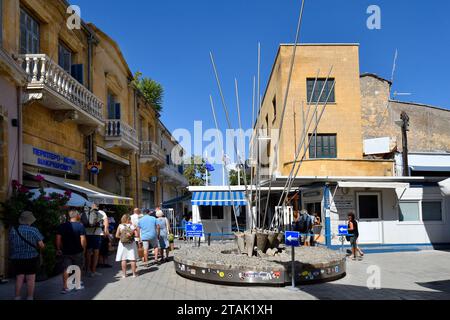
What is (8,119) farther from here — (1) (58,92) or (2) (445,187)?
(2) (445,187)

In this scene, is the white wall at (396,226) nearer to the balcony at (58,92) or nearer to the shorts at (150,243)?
the shorts at (150,243)

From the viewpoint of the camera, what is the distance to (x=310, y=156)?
908 inches

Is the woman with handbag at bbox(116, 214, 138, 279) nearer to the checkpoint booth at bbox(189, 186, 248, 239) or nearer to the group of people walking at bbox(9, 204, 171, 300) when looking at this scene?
the group of people walking at bbox(9, 204, 171, 300)

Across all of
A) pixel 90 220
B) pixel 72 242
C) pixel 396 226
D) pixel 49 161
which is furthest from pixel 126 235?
pixel 396 226

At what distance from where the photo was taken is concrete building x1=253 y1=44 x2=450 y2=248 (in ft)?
57.8

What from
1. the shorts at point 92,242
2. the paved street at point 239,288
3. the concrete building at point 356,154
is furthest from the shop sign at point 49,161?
the concrete building at point 356,154

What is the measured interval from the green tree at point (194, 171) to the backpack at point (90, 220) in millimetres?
49060

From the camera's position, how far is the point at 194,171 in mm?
61969

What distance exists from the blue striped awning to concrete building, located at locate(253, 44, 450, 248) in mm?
1525

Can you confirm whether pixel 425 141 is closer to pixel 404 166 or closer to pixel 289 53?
pixel 404 166

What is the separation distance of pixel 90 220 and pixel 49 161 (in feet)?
11.7

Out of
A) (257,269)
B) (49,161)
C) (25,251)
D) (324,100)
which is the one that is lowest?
(257,269)

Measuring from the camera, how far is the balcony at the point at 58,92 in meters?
11.9
